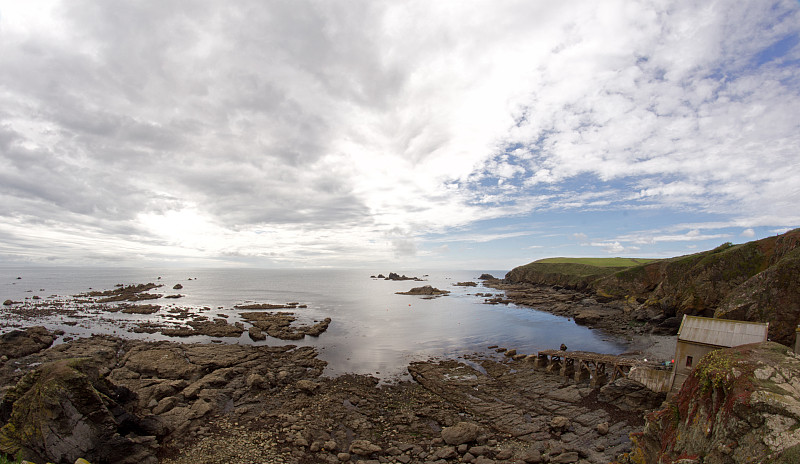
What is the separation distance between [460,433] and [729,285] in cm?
6360

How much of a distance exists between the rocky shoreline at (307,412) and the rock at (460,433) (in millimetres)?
63

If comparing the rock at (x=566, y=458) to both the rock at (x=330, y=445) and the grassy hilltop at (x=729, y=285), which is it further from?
the grassy hilltop at (x=729, y=285)

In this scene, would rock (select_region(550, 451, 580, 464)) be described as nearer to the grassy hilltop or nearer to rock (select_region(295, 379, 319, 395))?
rock (select_region(295, 379, 319, 395))

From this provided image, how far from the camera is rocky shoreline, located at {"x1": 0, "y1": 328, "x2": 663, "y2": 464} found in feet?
55.7

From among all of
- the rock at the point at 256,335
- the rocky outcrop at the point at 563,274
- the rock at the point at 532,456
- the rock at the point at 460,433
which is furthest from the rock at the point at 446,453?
the rocky outcrop at the point at 563,274

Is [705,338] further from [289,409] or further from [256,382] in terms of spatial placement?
[256,382]

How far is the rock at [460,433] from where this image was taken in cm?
1891

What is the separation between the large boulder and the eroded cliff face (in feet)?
77.7

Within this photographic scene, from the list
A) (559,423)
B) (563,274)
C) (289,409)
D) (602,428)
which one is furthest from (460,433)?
(563,274)

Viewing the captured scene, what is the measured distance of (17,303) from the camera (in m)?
77.9

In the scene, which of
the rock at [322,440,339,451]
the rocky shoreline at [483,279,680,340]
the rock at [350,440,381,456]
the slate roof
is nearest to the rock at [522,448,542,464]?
the rock at [350,440,381,456]

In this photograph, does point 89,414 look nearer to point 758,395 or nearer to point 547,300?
point 758,395

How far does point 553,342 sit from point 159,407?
151 feet

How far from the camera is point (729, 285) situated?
180ft
